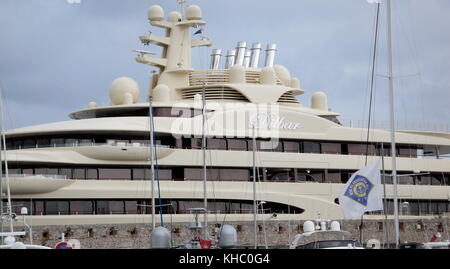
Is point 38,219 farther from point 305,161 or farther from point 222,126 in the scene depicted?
point 305,161

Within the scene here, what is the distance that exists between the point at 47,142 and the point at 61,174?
8.02 ft

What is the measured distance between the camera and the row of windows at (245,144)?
49.6m

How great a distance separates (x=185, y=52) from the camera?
57.8m

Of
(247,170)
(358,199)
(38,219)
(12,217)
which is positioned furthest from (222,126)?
(358,199)

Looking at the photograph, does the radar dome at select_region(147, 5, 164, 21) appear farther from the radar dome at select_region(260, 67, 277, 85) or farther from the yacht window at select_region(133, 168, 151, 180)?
the yacht window at select_region(133, 168, 151, 180)

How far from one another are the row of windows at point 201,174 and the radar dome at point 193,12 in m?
11.9

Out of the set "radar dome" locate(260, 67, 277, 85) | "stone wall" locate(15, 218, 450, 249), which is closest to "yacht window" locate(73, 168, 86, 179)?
"stone wall" locate(15, 218, 450, 249)

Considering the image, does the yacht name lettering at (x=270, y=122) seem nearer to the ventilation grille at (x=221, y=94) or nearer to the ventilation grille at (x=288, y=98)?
the ventilation grille at (x=221, y=94)

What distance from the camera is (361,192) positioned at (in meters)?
A: 29.9

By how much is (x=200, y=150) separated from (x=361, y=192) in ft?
72.8

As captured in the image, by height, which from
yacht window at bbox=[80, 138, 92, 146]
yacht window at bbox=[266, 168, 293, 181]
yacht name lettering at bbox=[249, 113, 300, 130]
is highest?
yacht name lettering at bbox=[249, 113, 300, 130]

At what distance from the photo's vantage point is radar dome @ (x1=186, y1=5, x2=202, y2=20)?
2265 inches
